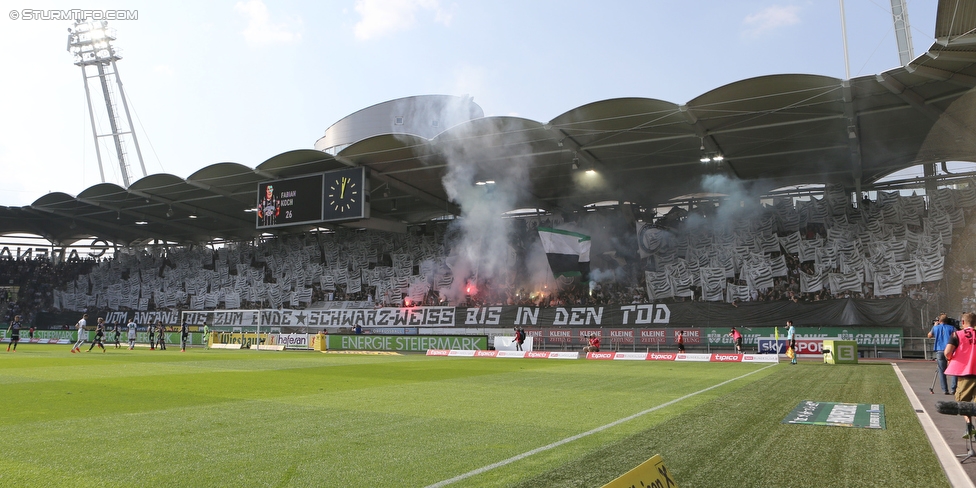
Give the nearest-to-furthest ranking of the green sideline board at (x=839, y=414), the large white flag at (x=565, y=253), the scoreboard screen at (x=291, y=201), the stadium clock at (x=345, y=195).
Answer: the green sideline board at (x=839, y=414)
the stadium clock at (x=345, y=195)
the scoreboard screen at (x=291, y=201)
the large white flag at (x=565, y=253)

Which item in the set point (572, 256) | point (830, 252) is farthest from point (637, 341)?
point (830, 252)

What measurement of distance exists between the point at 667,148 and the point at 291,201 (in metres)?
21.9

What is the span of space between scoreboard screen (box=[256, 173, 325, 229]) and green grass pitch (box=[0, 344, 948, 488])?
75.1 ft

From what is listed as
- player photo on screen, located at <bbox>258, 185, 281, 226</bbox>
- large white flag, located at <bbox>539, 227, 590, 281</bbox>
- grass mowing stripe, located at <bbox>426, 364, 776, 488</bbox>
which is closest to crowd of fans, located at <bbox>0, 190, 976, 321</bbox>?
large white flag, located at <bbox>539, 227, 590, 281</bbox>

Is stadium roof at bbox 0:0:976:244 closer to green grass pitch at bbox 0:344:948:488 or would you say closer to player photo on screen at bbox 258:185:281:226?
player photo on screen at bbox 258:185:281:226

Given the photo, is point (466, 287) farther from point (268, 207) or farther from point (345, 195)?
point (268, 207)

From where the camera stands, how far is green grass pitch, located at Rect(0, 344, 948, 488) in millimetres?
5645

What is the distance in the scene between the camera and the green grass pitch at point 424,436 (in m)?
5.64

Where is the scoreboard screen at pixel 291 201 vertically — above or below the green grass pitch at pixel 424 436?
above

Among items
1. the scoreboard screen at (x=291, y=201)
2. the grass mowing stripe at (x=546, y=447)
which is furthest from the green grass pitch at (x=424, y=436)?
the scoreboard screen at (x=291, y=201)

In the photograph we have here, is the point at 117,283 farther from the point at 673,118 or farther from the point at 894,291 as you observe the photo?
the point at 894,291

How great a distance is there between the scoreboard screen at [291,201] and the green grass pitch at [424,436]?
22876mm

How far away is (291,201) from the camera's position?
37.3 metres

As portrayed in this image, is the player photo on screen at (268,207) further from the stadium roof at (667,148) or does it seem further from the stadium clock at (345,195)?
the stadium clock at (345,195)
